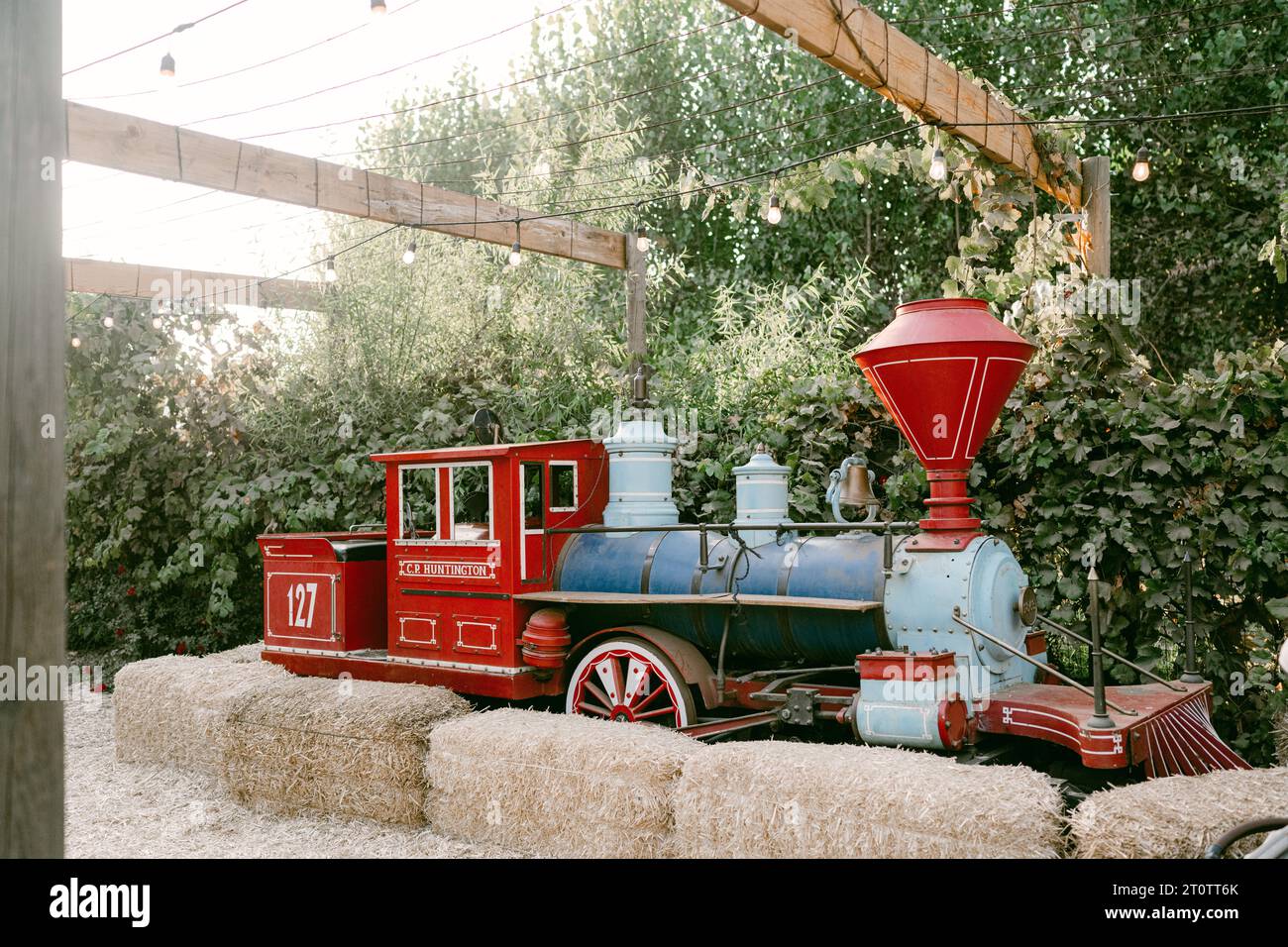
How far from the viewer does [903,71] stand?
587 centimetres

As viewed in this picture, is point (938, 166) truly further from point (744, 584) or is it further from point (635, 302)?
point (635, 302)

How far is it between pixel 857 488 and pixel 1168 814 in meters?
2.32

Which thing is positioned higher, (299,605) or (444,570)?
(444,570)

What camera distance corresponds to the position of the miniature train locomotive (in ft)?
14.8

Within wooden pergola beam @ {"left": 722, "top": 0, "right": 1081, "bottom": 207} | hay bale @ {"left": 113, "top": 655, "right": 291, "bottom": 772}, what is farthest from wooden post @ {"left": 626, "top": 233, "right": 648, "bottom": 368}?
hay bale @ {"left": 113, "top": 655, "right": 291, "bottom": 772}

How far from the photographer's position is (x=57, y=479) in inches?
75.3

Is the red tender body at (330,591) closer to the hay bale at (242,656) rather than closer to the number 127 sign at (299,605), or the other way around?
the number 127 sign at (299,605)

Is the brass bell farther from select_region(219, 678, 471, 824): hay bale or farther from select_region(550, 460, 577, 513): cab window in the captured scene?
select_region(219, 678, 471, 824): hay bale

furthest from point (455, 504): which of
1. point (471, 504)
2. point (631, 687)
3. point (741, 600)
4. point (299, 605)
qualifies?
point (741, 600)

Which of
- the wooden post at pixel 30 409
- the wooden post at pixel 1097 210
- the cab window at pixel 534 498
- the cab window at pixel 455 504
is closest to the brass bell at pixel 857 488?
the cab window at pixel 534 498

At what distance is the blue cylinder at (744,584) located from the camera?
16.5 ft

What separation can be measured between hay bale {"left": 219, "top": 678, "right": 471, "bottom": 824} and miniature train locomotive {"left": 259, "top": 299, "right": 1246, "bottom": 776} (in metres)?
0.52

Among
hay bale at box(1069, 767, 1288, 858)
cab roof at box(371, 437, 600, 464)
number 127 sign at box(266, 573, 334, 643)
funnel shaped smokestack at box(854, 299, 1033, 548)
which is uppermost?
funnel shaped smokestack at box(854, 299, 1033, 548)

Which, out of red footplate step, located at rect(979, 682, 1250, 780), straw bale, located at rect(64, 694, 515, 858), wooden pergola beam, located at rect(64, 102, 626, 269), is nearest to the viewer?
red footplate step, located at rect(979, 682, 1250, 780)
